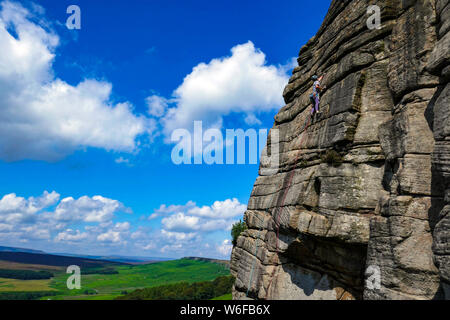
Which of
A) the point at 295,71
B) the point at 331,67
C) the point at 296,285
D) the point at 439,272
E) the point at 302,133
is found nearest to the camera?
the point at 439,272

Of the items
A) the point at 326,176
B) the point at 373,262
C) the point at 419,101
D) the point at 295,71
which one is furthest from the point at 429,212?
the point at 295,71

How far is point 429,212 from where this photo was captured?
11.9 metres

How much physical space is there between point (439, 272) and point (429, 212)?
2.40m

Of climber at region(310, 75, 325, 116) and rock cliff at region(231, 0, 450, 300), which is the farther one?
climber at region(310, 75, 325, 116)

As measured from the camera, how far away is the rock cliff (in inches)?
467

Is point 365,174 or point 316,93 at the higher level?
point 316,93

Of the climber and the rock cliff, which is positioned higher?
the climber

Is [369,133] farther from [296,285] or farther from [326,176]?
[296,285]

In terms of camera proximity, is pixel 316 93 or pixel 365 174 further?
pixel 316 93

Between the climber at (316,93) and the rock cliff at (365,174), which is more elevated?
the climber at (316,93)

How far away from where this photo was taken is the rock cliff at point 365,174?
1185 cm

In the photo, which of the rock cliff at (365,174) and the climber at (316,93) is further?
the climber at (316,93)

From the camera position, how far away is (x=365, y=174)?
15805 millimetres
